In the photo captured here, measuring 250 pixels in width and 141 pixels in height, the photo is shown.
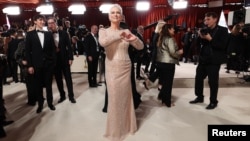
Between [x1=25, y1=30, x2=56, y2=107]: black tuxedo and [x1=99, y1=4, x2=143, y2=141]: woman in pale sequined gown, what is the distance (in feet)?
4.63

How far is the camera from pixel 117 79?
2.78 m

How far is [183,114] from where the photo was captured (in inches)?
150

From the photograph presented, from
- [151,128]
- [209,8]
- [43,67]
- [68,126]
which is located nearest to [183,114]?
[151,128]

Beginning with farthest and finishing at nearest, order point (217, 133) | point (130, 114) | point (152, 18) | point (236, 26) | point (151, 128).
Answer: point (152, 18)
point (236, 26)
point (151, 128)
point (130, 114)
point (217, 133)

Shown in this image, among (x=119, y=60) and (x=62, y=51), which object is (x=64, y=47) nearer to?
(x=62, y=51)

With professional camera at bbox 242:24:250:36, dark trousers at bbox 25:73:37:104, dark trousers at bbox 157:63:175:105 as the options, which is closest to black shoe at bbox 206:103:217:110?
dark trousers at bbox 157:63:175:105

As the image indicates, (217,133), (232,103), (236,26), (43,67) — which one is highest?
(236,26)

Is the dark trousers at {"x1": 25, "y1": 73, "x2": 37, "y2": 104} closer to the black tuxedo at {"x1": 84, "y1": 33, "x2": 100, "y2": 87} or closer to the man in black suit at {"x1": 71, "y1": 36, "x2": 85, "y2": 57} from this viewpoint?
the black tuxedo at {"x1": 84, "y1": 33, "x2": 100, "y2": 87}

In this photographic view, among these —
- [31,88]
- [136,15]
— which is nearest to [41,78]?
[31,88]

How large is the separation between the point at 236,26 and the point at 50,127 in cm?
547

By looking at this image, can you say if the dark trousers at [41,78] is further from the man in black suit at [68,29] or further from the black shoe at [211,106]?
the black shoe at [211,106]

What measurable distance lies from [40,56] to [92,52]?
1875 mm

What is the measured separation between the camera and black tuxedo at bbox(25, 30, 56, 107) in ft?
12.3

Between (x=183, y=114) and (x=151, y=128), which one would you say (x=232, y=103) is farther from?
(x=151, y=128)
